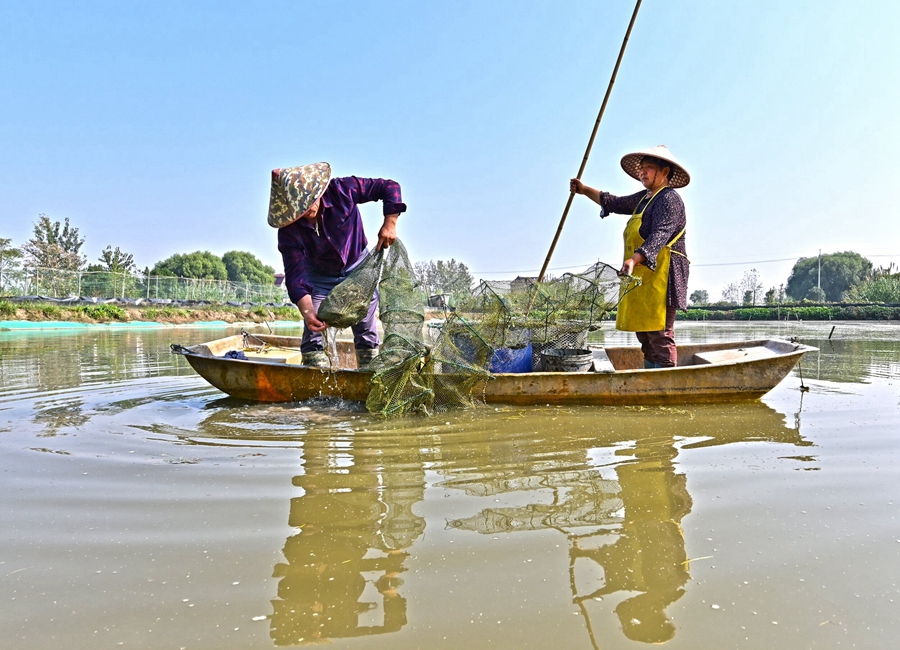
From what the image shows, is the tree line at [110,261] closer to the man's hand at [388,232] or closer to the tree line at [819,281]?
the man's hand at [388,232]

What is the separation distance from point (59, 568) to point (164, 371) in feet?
21.2

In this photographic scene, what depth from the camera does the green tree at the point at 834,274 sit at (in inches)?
2844

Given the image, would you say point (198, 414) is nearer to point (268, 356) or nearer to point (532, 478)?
point (268, 356)

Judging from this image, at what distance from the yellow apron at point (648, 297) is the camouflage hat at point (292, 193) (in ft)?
10.0

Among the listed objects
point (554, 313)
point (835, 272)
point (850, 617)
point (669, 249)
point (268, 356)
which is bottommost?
point (850, 617)

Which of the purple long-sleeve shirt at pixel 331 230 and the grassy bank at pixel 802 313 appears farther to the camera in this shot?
the grassy bank at pixel 802 313

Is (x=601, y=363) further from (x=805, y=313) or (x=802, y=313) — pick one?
(x=802, y=313)

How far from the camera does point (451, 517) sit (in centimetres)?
232

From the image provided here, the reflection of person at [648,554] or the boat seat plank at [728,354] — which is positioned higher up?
the boat seat plank at [728,354]

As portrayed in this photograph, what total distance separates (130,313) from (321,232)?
28025mm

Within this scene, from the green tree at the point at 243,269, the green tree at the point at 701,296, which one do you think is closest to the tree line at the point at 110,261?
the green tree at the point at 243,269

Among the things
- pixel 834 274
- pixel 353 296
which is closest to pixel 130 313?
pixel 353 296

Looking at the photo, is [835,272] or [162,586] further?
[835,272]

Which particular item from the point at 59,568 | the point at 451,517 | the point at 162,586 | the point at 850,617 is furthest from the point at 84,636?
the point at 850,617
